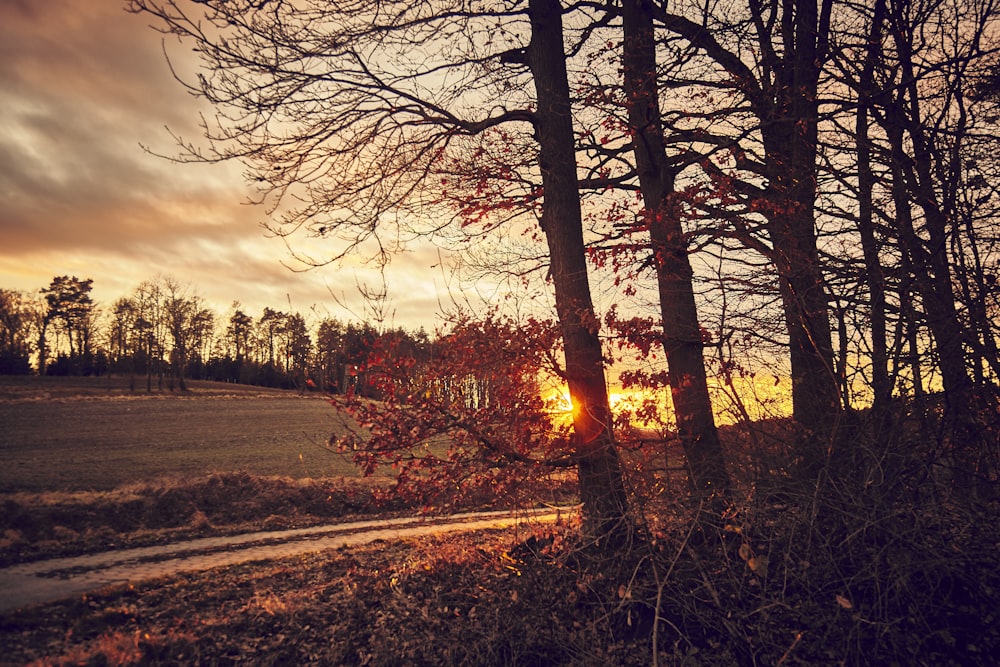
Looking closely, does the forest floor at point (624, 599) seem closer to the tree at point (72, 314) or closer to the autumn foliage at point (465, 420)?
the autumn foliage at point (465, 420)

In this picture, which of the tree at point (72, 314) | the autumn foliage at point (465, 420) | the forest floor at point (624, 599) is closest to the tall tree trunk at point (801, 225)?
the forest floor at point (624, 599)

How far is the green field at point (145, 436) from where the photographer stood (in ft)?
70.1

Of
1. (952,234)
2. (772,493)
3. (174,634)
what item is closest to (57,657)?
(174,634)

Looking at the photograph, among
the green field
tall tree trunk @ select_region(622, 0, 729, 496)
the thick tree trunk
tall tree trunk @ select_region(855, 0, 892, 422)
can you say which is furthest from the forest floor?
the green field

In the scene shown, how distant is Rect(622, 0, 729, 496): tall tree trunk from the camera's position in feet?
23.3

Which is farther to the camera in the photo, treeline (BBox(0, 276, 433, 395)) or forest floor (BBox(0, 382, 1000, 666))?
treeline (BBox(0, 276, 433, 395))

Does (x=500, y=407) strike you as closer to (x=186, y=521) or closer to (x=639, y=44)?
(x=639, y=44)

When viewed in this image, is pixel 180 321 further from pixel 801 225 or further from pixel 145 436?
pixel 801 225

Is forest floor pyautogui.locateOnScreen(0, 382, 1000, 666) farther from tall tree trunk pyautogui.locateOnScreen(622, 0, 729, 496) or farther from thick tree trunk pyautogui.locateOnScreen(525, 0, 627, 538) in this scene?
tall tree trunk pyautogui.locateOnScreen(622, 0, 729, 496)

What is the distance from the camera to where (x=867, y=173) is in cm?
647

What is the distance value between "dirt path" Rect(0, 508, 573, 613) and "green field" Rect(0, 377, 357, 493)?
257cm

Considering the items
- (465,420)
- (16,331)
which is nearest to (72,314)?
(16,331)

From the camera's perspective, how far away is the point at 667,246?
24.4 ft

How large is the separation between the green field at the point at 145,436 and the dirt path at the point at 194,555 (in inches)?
101
